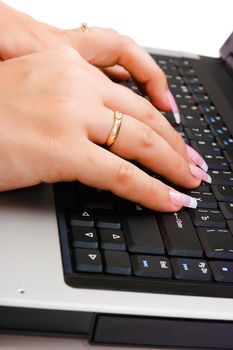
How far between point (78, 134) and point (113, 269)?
116mm

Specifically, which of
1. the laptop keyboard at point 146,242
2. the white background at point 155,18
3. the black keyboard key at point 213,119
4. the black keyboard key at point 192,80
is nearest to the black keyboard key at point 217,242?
the laptop keyboard at point 146,242

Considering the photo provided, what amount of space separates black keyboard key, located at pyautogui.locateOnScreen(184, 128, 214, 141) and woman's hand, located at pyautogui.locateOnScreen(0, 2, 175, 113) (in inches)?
0.9

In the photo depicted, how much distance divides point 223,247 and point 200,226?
0.03 metres

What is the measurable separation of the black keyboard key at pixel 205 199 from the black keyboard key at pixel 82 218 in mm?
103

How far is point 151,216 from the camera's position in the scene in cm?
43

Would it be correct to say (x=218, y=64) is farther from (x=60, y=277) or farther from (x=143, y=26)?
(x=60, y=277)

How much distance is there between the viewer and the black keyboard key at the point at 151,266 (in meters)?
0.37

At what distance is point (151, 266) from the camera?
0.38m

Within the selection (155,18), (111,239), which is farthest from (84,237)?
(155,18)

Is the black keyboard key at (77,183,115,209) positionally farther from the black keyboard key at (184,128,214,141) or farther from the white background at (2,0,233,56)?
the white background at (2,0,233,56)

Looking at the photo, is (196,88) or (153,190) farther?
(196,88)

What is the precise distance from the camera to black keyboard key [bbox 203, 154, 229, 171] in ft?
1.70

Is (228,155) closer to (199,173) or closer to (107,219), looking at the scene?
(199,173)

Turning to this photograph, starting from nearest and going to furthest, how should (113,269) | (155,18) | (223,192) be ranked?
(113,269), (223,192), (155,18)
